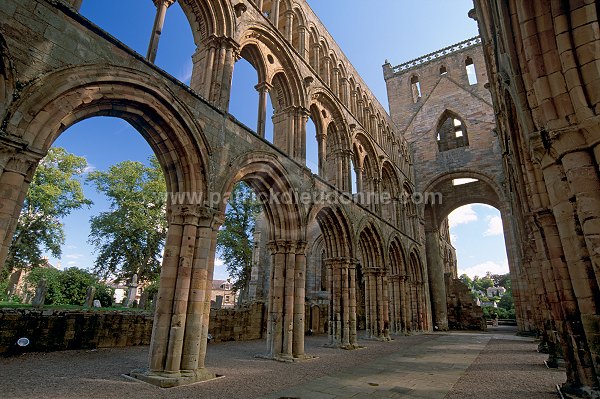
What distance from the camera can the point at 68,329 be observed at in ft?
29.0

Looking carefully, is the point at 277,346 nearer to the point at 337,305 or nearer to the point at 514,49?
the point at 337,305

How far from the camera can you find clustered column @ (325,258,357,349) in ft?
39.7

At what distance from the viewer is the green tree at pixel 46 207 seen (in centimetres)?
2222

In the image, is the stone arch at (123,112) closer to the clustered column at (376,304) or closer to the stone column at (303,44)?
the stone column at (303,44)

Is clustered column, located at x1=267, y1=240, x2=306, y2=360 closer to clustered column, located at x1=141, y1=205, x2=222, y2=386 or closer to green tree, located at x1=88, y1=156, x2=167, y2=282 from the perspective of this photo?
clustered column, located at x1=141, y1=205, x2=222, y2=386

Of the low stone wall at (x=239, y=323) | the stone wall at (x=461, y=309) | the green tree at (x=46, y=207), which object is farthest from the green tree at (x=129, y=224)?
the stone wall at (x=461, y=309)

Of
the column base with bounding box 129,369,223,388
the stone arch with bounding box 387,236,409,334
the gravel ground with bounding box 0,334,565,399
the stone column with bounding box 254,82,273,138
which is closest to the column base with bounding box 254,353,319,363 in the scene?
the gravel ground with bounding box 0,334,565,399

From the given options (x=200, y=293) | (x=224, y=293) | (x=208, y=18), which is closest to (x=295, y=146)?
(x=208, y=18)

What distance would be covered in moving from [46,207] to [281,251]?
2128 centimetres

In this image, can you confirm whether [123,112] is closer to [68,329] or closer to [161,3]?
[161,3]

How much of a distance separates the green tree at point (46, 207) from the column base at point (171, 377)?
21423mm

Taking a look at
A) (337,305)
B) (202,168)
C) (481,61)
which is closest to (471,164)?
(481,61)

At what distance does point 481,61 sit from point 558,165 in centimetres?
2623

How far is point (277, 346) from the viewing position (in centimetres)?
899
